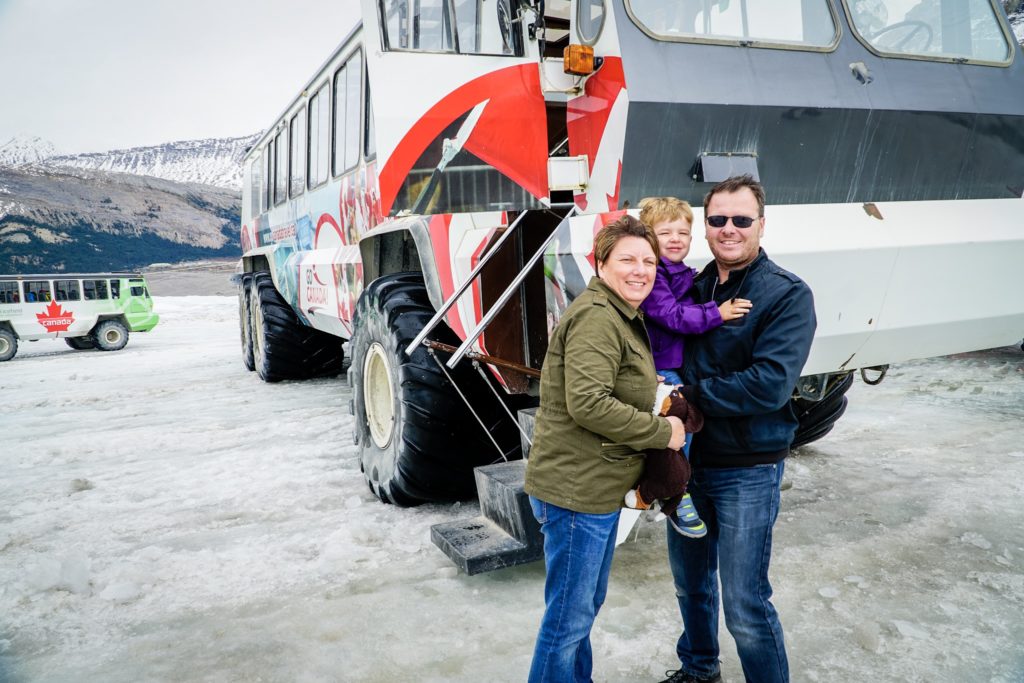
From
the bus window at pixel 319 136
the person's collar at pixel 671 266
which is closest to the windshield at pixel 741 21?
the person's collar at pixel 671 266

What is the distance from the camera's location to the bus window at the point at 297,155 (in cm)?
675

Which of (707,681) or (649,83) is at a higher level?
(649,83)

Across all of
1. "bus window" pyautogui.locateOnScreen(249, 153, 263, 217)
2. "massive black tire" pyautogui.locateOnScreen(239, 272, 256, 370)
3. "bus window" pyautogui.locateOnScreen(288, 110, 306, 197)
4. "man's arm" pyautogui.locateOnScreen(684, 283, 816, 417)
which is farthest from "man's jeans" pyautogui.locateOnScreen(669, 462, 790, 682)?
"bus window" pyautogui.locateOnScreen(249, 153, 263, 217)

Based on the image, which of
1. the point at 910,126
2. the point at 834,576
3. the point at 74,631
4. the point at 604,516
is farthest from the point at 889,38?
the point at 74,631

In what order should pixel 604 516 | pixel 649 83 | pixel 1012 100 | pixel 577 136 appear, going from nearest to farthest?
pixel 604 516 < pixel 649 83 < pixel 577 136 < pixel 1012 100

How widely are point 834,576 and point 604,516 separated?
168 centimetres

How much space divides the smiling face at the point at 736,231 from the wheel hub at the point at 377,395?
2413mm

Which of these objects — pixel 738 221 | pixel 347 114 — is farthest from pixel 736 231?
pixel 347 114

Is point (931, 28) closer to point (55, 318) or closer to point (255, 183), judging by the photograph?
point (255, 183)

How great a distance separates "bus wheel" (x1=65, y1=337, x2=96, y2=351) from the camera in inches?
578

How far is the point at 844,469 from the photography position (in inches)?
178

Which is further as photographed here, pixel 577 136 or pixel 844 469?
pixel 844 469

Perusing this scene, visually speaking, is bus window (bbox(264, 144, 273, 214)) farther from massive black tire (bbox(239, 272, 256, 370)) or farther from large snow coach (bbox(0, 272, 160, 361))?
large snow coach (bbox(0, 272, 160, 361))

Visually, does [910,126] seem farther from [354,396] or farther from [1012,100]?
[354,396]
